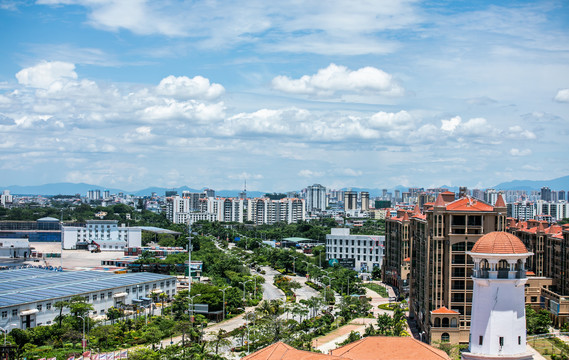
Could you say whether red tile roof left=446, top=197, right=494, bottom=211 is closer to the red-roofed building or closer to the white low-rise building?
the red-roofed building

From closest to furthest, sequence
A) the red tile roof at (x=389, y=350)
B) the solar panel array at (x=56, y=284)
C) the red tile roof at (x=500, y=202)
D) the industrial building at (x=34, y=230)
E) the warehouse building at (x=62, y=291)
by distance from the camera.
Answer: the red tile roof at (x=389, y=350), the red tile roof at (x=500, y=202), the warehouse building at (x=62, y=291), the solar panel array at (x=56, y=284), the industrial building at (x=34, y=230)

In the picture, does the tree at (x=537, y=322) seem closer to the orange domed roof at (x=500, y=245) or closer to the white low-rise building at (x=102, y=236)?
the orange domed roof at (x=500, y=245)

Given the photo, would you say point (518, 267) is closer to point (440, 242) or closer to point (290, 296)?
point (440, 242)

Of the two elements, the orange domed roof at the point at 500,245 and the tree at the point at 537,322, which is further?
the tree at the point at 537,322

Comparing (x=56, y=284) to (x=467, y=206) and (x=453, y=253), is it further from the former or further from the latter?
(x=467, y=206)

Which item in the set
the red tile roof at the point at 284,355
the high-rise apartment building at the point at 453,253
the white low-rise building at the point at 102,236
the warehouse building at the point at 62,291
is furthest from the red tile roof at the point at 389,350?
the white low-rise building at the point at 102,236

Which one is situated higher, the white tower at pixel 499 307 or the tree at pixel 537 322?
the white tower at pixel 499 307

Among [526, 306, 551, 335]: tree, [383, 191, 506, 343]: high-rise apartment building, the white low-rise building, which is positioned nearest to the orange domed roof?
[383, 191, 506, 343]: high-rise apartment building
